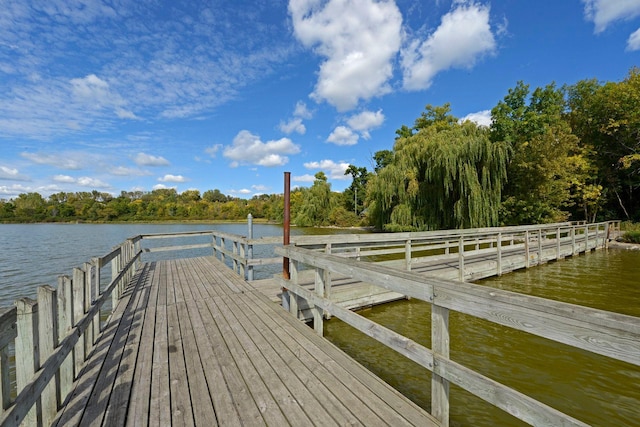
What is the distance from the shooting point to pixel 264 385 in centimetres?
198

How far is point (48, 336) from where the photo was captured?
1.57 m

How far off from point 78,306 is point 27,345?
Answer: 1.05 meters

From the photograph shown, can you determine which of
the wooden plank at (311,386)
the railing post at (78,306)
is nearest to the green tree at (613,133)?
the wooden plank at (311,386)

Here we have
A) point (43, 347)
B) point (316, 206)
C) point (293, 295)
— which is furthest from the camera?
point (316, 206)

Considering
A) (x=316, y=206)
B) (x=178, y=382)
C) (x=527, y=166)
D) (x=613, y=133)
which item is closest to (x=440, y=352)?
(x=178, y=382)

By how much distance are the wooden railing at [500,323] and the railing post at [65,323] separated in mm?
2068

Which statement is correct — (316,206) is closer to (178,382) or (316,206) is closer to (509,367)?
(509,367)

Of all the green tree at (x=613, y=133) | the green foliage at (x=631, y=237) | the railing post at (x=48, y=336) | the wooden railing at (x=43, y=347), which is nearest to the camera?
the wooden railing at (x=43, y=347)

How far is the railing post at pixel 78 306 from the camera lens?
219 cm

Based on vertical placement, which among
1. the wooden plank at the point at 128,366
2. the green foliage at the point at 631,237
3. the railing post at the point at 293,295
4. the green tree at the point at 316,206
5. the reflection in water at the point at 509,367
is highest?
the green tree at the point at 316,206

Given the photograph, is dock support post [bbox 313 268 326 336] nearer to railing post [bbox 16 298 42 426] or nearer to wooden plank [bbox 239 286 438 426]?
wooden plank [bbox 239 286 438 426]

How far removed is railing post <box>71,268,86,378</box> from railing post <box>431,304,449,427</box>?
8.37 ft

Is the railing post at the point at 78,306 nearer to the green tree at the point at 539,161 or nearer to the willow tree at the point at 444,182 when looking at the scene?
the willow tree at the point at 444,182

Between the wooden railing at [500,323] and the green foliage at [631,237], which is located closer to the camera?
the wooden railing at [500,323]
